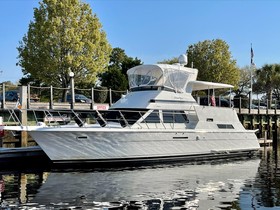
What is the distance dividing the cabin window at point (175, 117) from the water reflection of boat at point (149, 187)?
94.2 inches

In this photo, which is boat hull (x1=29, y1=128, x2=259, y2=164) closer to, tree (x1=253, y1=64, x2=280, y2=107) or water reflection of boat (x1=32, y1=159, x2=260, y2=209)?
water reflection of boat (x1=32, y1=159, x2=260, y2=209)

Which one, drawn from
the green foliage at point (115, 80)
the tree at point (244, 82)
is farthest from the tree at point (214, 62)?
the tree at point (244, 82)

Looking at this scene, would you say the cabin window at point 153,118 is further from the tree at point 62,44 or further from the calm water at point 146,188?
the tree at point 62,44

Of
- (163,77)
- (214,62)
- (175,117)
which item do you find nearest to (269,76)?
(214,62)

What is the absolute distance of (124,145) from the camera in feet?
60.6

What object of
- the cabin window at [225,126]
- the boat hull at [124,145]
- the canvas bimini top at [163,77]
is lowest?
the boat hull at [124,145]

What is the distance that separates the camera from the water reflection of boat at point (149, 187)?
41.1 ft

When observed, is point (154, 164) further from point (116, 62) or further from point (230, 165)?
point (116, 62)

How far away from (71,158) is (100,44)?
795 inches

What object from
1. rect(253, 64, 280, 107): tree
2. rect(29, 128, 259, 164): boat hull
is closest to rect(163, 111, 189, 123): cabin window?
rect(29, 128, 259, 164): boat hull

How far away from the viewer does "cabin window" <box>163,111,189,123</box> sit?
20297mm

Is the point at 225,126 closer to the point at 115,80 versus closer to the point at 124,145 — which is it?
the point at 124,145

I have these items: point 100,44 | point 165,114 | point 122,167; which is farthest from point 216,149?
point 100,44

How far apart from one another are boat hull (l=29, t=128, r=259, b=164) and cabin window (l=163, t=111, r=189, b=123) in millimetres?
830
